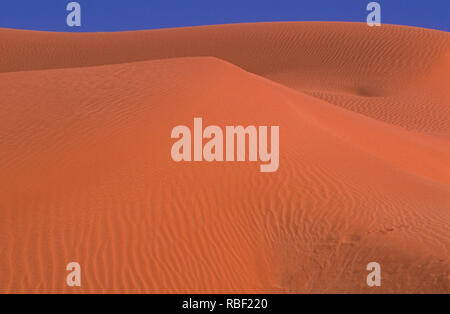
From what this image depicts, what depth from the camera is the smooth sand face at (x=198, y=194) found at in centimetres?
675

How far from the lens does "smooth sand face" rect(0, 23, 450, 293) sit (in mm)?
6754

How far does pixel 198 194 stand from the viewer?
828cm

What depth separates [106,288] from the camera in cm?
634

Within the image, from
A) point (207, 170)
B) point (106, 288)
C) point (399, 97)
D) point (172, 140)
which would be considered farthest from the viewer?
point (399, 97)

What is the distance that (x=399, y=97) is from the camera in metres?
26.9

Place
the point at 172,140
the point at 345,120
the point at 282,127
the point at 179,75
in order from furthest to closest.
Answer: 1. the point at 345,120
2. the point at 179,75
3. the point at 282,127
4. the point at 172,140

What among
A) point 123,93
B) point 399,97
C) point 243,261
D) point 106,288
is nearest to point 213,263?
point 243,261

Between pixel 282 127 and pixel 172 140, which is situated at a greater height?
pixel 282 127

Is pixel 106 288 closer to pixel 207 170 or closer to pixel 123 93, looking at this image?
pixel 207 170

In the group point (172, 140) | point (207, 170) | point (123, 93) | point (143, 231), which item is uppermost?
point (123, 93)

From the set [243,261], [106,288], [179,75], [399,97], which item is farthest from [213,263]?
[399,97]

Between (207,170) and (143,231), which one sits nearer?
(143,231)

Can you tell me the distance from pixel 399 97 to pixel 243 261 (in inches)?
874

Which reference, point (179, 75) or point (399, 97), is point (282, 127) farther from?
point (399, 97)
